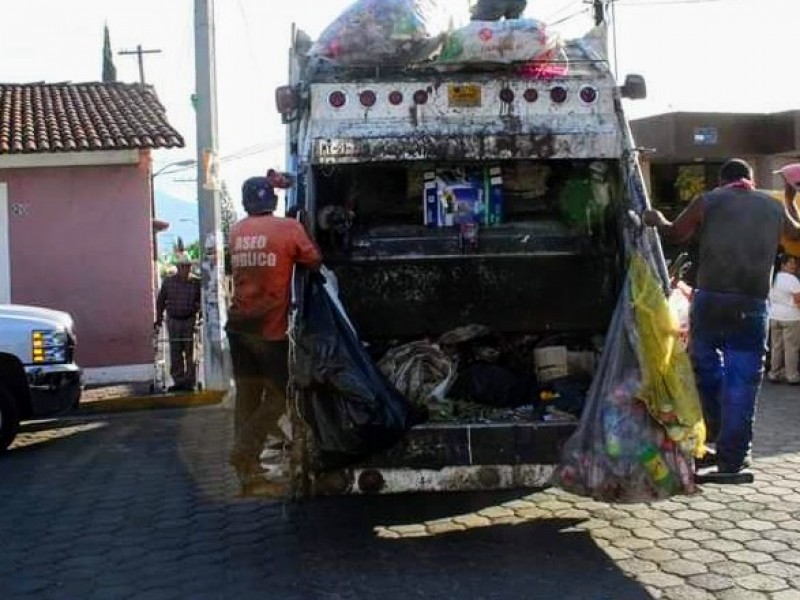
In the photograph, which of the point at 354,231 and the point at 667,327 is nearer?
the point at 667,327

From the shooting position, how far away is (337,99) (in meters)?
5.36

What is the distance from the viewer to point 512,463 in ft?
15.4

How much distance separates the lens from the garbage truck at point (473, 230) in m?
4.69

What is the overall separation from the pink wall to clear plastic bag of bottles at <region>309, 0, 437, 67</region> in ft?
25.4

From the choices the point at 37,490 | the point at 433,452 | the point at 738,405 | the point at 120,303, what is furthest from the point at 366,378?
the point at 120,303

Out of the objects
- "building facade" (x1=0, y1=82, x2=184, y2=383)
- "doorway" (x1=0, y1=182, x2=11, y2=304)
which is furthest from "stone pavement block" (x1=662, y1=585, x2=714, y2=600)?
"doorway" (x1=0, y1=182, x2=11, y2=304)

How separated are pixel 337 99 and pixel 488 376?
173 centimetres

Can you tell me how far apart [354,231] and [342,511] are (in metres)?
1.65

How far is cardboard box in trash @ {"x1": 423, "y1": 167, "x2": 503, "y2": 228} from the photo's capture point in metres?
5.96

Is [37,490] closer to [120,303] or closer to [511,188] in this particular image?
[511,188]

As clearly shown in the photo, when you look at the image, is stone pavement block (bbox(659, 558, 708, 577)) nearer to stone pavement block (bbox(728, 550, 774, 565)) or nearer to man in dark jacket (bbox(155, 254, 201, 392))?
stone pavement block (bbox(728, 550, 774, 565))

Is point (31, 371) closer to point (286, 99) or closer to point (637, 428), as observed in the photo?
point (286, 99)

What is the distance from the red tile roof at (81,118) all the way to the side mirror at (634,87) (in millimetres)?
8105

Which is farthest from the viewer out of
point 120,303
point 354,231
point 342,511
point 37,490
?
point 120,303
